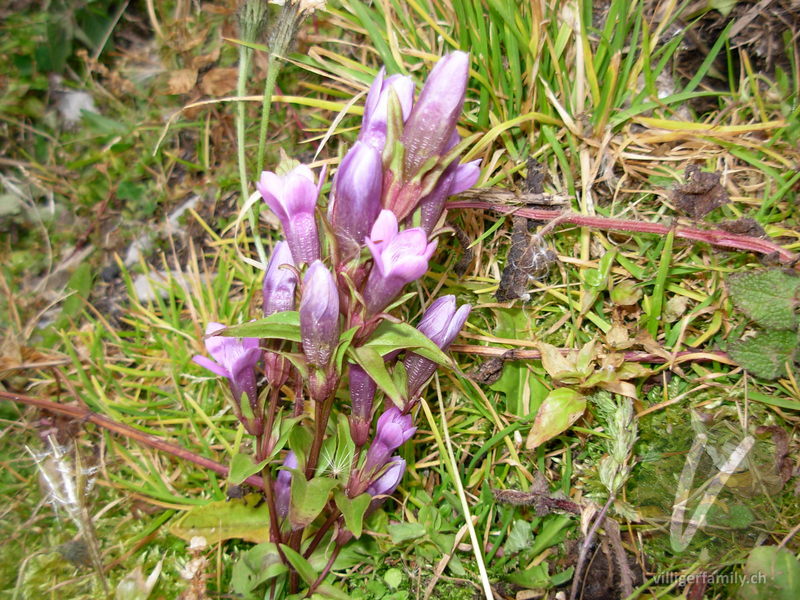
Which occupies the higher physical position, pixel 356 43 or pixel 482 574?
pixel 356 43

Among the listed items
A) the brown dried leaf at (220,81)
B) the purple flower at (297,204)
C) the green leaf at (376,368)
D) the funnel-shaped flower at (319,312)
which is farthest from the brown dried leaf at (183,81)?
the green leaf at (376,368)

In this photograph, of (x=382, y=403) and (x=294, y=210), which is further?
(x=382, y=403)

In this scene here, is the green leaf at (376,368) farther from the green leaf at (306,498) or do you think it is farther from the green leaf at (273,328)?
the green leaf at (306,498)

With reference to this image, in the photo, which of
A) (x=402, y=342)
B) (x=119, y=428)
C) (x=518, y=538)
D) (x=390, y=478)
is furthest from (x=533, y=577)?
(x=119, y=428)

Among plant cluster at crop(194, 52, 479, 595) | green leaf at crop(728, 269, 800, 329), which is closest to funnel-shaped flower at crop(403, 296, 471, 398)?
plant cluster at crop(194, 52, 479, 595)

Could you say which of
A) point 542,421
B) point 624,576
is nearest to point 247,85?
point 542,421

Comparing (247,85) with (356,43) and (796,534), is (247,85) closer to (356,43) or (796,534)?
(356,43)
